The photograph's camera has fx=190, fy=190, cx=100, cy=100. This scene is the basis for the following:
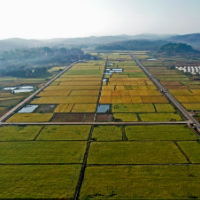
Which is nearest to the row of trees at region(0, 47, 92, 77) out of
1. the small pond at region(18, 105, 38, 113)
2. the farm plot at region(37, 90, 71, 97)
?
the farm plot at region(37, 90, 71, 97)

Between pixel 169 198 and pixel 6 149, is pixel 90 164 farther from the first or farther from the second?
pixel 6 149

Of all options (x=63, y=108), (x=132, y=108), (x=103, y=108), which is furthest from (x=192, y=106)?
(x=63, y=108)

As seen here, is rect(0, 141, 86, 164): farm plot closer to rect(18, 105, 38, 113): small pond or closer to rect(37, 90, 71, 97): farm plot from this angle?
rect(18, 105, 38, 113): small pond

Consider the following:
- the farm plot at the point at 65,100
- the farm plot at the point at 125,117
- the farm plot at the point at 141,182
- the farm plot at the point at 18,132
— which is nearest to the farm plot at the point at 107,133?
the farm plot at the point at 125,117

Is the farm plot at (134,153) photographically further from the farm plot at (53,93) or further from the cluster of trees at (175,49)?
the cluster of trees at (175,49)

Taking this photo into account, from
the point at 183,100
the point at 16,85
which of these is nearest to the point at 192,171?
the point at 183,100

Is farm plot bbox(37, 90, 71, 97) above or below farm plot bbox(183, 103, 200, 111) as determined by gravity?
above

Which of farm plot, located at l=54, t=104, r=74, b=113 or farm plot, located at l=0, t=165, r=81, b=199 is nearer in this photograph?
farm plot, located at l=0, t=165, r=81, b=199
